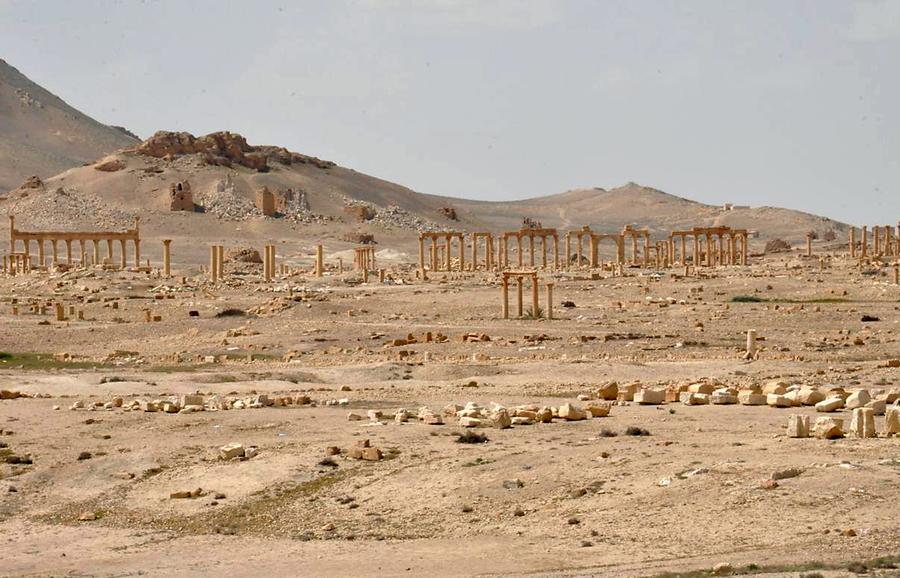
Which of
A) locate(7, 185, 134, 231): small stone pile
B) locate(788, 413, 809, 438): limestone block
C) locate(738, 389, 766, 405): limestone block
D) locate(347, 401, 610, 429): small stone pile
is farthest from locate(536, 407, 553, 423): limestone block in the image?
locate(7, 185, 134, 231): small stone pile

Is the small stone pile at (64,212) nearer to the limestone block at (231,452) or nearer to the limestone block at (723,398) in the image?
the limestone block at (723,398)

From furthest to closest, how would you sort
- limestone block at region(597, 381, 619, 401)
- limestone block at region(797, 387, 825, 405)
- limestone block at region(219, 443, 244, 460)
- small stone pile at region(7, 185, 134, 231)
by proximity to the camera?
1. small stone pile at region(7, 185, 134, 231)
2. limestone block at region(597, 381, 619, 401)
3. limestone block at region(797, 387, 825, 405)
4. limestone block at region(219, 443, 244, 460)

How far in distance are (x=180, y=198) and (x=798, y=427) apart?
9530 cm

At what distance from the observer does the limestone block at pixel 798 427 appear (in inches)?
709

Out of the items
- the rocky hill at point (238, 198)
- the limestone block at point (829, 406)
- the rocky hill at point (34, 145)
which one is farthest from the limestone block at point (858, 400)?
the rocky hill at point (34, 145)

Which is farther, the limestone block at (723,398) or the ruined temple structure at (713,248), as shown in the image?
the ruined temple structure at (713,248)

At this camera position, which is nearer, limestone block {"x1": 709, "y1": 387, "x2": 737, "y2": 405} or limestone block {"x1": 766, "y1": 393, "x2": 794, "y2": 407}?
limestone block {"x1": 766, "y1": 393, "x2": 794, "y2": 407}

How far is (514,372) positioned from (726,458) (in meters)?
13.9

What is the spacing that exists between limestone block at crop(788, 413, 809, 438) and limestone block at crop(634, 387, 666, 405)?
489 centimetres

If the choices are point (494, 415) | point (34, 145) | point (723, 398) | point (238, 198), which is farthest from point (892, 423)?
point (34, 145)

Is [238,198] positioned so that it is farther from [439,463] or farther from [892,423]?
[892,423]

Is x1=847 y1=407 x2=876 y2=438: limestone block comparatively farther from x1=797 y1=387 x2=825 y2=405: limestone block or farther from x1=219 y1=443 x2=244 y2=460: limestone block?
x1=219 y1=443 x2=244 y2=460: limestone block

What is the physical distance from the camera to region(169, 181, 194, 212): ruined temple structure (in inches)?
4338

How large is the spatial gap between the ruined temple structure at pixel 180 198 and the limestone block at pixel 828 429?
94927mm
